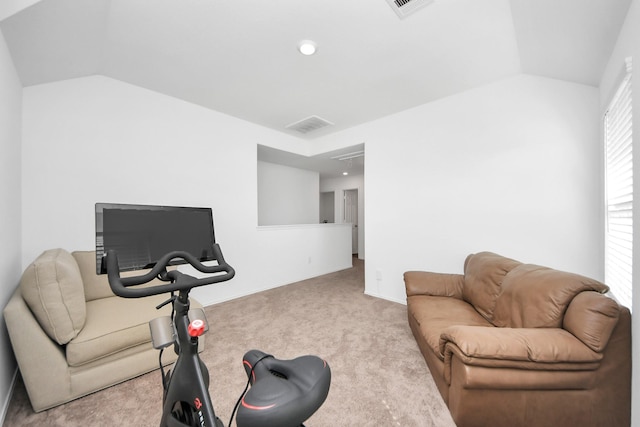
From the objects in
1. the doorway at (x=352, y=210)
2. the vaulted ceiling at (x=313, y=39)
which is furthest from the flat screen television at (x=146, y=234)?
the doorway at (x=352, y=210)

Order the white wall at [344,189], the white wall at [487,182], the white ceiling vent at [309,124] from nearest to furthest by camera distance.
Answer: the white wall at [487,182], the white ceiling vent at [309,124], the white wall at [344,189]

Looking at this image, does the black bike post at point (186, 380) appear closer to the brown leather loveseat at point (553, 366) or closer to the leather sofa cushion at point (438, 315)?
the brown leather loveseat at point (553, 366)

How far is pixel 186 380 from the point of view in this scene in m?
0.82

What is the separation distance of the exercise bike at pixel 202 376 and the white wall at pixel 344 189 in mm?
6267

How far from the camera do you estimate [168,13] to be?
1.73 metres

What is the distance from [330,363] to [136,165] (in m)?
2.78

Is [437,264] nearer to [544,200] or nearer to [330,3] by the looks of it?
[544,200]

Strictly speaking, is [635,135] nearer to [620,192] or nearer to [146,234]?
[620,192]

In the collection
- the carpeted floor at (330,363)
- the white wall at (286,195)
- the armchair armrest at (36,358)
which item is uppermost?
the white wall at (286,195)

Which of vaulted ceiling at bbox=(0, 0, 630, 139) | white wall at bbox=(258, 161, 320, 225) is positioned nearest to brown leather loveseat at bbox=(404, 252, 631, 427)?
vaulted ceiling at bbox=(0, 0, 630, 139)

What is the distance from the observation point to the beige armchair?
55.9 inches

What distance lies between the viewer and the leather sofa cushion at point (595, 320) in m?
1.12

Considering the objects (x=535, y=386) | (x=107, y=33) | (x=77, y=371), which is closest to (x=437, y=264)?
(x=535, y=386)

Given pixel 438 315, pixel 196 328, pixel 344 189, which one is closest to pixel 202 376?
pixel 196 328
